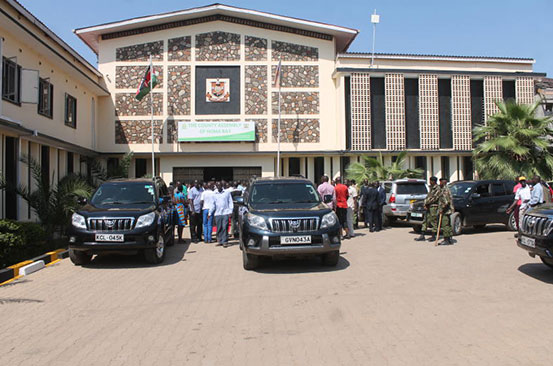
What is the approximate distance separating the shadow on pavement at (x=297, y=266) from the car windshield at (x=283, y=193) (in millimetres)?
1302

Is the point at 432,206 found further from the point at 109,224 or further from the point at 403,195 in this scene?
the point at 109,224

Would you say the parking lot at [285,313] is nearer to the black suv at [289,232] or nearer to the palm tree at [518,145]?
the black suv at [289,232]

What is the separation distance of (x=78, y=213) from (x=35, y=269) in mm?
1350

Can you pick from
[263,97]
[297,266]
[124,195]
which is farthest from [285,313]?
[263,97]

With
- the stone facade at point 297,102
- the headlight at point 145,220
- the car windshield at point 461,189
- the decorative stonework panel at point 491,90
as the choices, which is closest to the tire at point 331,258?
the headlight at point 145,220

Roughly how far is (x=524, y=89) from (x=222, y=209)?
19003mm

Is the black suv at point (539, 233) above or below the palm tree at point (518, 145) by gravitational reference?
below

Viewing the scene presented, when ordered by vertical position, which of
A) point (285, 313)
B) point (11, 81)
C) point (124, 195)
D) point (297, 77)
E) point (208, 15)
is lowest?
point (285, 313)

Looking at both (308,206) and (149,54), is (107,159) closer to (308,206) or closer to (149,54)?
(149,54)

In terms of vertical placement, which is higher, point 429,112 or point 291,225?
point 429,112

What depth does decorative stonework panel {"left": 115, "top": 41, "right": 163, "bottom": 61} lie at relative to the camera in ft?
75.4

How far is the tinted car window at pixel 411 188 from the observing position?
16.3 metres

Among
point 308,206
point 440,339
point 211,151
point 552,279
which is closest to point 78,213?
point 308,206

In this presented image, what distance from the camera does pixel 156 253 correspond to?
31.7 feet
